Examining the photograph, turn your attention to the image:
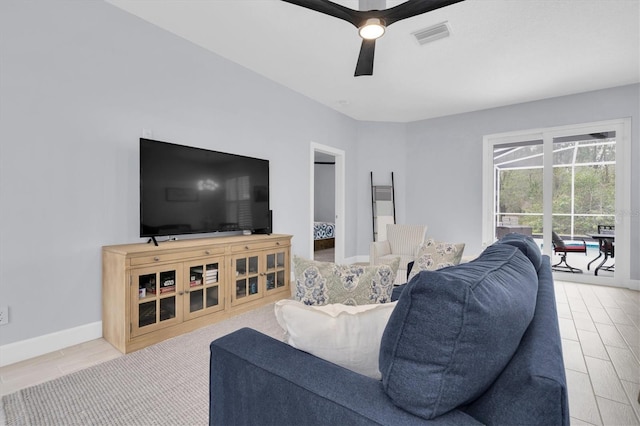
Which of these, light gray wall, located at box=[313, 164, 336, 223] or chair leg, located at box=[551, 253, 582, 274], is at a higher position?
light gray wall, located at box=[313, 164, 336, 223]

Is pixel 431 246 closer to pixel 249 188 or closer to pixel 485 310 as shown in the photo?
pixel 249 188

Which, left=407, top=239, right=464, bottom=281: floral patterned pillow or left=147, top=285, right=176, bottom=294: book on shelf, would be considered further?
left=407, top=239, right=464, bottom=281: floral patterned pillow

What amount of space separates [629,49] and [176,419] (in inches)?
204

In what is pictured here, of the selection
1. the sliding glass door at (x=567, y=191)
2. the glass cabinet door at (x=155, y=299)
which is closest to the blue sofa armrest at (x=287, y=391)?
the glass cabinet door at (x=155, y=299)

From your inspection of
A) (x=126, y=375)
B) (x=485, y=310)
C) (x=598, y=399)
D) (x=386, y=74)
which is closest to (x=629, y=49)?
(x=386, y=74)

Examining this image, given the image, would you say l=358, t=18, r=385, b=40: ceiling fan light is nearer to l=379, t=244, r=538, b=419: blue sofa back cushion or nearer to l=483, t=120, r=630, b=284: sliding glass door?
l=379, t=244, r=538, b=419: blue sofa back cushion

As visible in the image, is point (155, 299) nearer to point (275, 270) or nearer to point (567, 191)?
point (275, 270)

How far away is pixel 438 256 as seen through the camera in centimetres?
278

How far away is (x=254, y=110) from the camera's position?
3963mm

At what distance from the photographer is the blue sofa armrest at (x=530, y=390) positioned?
59 cm

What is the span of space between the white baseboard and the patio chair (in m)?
5.88

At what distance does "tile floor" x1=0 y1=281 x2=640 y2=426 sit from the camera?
1781 mm

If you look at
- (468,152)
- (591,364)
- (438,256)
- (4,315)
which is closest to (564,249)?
(468,152)

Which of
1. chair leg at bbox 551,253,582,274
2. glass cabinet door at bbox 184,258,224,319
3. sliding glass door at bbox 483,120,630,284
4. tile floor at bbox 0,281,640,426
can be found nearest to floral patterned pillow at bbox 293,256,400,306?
→ tile floor at bbox 0,281,640,426
